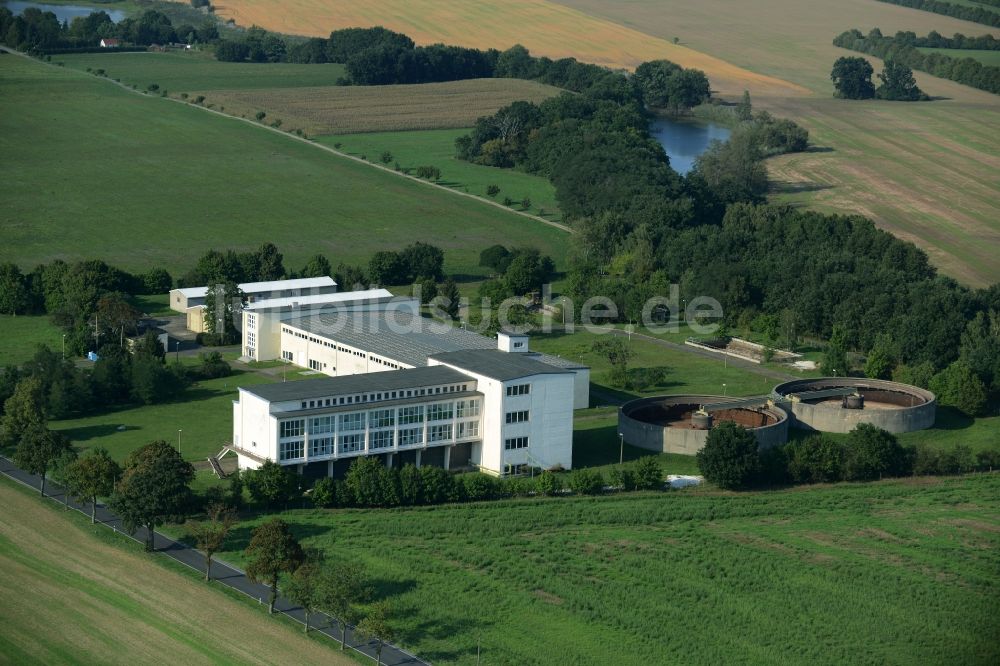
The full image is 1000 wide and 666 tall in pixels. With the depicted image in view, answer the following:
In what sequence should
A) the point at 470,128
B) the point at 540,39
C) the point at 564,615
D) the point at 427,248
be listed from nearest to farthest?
1. the point at 564,615
2. the point at 427,248
3. the point at 470,128
4. the point at 540,39

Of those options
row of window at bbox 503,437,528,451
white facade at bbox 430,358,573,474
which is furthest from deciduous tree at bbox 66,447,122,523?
row of window at bbox 503,437,528,451

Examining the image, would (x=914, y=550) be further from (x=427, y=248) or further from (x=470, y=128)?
(x=470, y=128)

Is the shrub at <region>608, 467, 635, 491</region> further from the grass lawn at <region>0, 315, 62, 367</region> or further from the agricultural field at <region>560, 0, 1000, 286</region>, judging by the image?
the agricultural field at <region>560, 0, 1000, 286</region>

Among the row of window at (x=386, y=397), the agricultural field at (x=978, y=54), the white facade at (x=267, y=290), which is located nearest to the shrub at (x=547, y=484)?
the row of window at (x=386, y=397)

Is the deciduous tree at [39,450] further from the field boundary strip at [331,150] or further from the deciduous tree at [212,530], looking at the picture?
the field boundary strip at [331,150]

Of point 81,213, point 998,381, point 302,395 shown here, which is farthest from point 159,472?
point 81,213
